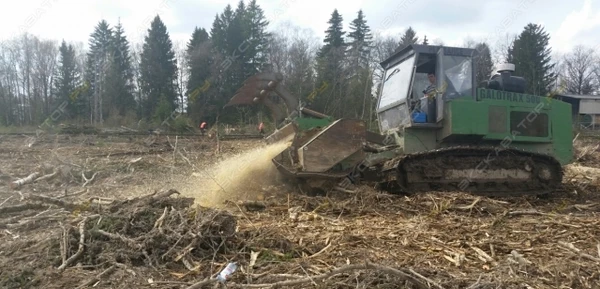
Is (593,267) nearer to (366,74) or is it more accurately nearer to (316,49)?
(366,74)

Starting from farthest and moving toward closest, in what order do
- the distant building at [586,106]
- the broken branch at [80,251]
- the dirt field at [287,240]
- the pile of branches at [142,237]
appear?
the distant building at [586,106]
the pile of branches at [142,237]
the broken branch at [80,251]
the dirt field at [287,240]

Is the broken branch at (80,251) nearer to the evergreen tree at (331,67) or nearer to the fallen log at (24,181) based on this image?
the fallen log at (24,181)

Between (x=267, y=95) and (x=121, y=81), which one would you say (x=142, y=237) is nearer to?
(x=267, y=95)

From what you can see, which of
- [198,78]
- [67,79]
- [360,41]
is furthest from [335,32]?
[67,79]

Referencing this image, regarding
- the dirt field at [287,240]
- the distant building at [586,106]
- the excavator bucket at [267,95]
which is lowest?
the dirt field at [287,240]

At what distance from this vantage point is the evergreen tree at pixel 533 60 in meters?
38.3

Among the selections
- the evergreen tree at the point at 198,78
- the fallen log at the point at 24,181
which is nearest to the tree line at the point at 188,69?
the evergreen tree at the point at 198,78

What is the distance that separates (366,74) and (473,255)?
24910 mm

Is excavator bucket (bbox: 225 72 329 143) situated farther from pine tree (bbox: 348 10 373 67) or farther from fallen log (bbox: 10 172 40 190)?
pine tree (bbox: 348 10 373 67)

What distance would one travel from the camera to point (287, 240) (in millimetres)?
4480

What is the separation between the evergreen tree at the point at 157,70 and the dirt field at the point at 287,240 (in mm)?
36504

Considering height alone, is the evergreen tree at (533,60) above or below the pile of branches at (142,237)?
above

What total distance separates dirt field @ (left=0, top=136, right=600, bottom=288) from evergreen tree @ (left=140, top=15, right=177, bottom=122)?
36.5m

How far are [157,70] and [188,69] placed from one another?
4.20 meters
